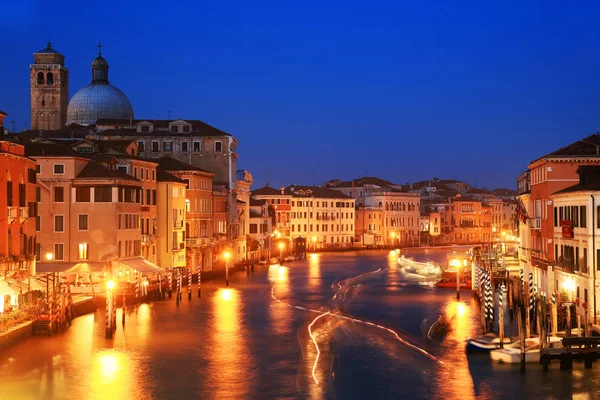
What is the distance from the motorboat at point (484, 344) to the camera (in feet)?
83.0

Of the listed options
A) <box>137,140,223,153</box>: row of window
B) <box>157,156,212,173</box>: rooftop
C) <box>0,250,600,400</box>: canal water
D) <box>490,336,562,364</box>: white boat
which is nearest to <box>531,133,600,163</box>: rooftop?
<box>0,250,600,400</box>: canal water

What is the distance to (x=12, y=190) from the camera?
97.7ft

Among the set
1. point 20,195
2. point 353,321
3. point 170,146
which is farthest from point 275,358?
point 170,146

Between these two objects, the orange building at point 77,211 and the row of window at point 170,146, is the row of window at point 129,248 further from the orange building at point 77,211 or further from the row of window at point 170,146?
the row of window at point 170,146

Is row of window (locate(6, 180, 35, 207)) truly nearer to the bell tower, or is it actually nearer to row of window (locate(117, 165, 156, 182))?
row of window (locate(117, 165, 156, 182))

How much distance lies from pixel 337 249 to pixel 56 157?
5984 centimetres

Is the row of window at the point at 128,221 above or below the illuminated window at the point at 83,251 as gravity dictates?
above

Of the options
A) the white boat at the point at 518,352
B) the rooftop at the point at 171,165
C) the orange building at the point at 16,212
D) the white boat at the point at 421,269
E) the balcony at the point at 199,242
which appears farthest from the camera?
the white boat at the point at 421,269

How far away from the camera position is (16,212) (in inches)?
1179

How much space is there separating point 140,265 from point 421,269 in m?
28.9

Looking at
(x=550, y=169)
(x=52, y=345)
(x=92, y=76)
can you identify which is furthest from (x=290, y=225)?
(x=52, y=345)

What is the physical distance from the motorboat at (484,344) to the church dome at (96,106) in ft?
141

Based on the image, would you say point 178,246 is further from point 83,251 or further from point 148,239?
point 83,251

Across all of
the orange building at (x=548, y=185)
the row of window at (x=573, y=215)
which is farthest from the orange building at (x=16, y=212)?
the orange building at (x=548, y=185)
